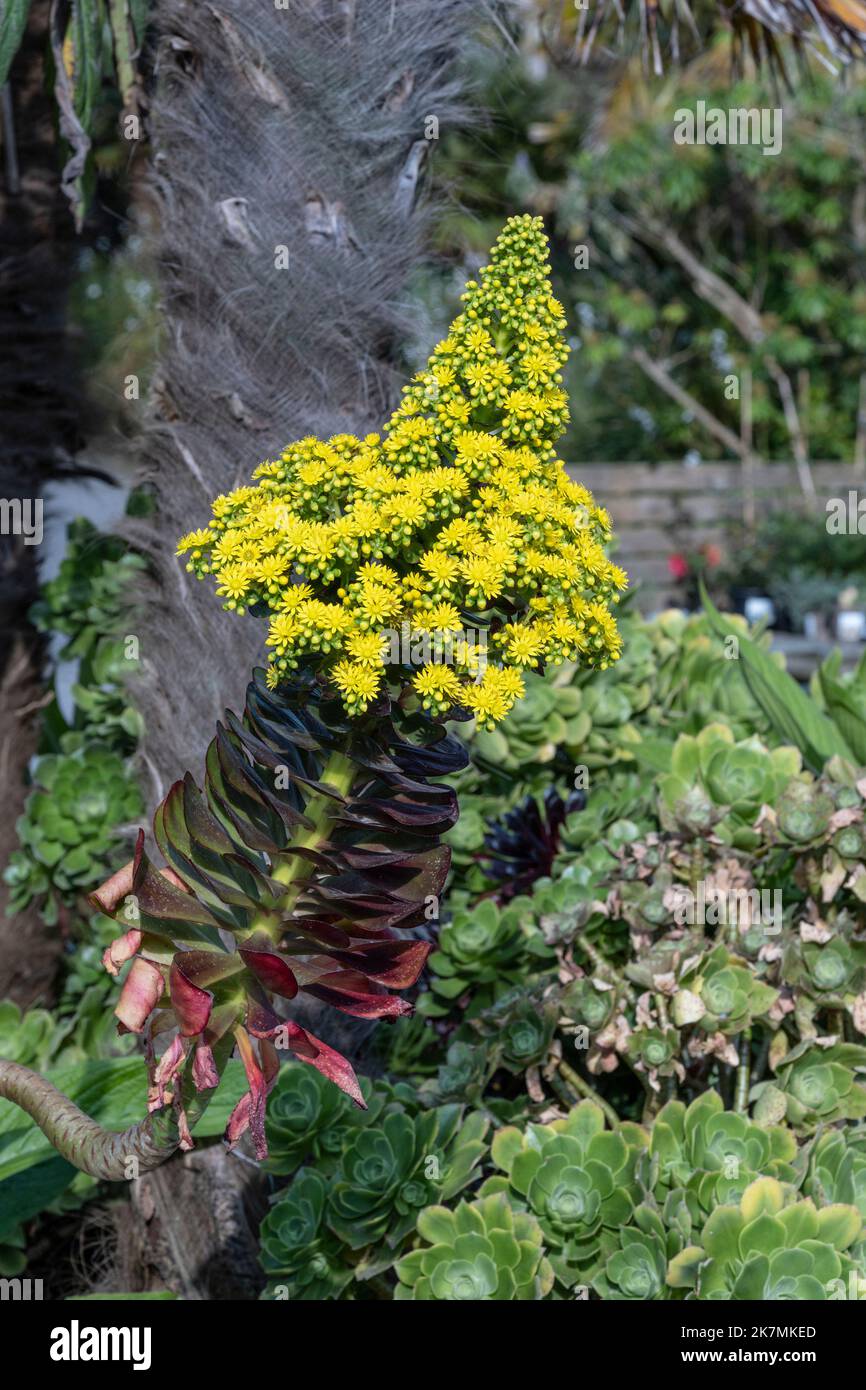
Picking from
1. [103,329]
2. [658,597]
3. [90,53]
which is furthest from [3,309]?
[658,597]

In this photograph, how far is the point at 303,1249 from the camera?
1.76 meters

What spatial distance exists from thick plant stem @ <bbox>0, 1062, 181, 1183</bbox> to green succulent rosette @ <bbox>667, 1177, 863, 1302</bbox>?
2.22 feet

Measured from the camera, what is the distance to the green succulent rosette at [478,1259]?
1.62 metres

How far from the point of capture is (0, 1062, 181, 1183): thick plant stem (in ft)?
4.21

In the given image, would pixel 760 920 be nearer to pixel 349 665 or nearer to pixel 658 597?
pixel 349 665

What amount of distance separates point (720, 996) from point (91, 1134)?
0.93m

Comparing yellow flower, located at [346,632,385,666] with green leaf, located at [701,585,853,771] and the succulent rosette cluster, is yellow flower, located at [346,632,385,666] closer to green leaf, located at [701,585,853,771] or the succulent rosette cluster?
the succulent rosette cluster

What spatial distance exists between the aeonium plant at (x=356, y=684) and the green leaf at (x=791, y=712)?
134cm

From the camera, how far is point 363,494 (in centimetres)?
122

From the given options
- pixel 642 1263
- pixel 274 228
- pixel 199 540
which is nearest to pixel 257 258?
pixel 274 228

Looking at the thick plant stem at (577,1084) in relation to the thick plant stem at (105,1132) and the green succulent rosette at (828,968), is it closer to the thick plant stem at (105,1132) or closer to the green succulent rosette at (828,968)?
the green succulent rosette at (828,968)

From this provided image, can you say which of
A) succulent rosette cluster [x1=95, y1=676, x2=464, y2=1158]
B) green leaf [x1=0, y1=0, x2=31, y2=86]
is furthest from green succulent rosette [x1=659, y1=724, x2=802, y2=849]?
green leaf [x1=0, y1=0, x2=31, y2=86]

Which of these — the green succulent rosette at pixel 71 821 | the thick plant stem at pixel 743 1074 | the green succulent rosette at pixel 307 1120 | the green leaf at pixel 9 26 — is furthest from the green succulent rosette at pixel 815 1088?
the green leaf at pixel 9 26
